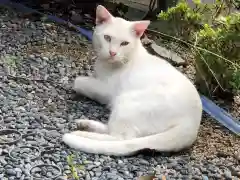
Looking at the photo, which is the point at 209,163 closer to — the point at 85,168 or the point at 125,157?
the point at 125,157

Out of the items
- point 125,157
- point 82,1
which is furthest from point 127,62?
point 82,1

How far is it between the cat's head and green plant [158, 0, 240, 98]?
551 mm

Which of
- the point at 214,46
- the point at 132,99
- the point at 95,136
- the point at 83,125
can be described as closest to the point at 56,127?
the point at 83,125

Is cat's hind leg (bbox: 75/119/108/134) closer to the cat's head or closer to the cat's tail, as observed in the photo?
the cat's tail

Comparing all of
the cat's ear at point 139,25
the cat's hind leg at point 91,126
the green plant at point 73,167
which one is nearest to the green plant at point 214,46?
the cat's ear at point 139,25

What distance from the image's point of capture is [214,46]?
11.6ft

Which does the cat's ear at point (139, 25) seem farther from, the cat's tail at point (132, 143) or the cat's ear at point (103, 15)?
the cat's tail at point (132, 143)

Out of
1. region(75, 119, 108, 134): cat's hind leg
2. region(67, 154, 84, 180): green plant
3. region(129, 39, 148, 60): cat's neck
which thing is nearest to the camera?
region(67, 154, 84, 180): green plant

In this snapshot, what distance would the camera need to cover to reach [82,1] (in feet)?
17.5

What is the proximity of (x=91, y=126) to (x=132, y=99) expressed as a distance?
A: 292 mm

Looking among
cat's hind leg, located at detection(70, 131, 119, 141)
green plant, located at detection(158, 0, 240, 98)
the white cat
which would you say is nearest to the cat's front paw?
the white cat

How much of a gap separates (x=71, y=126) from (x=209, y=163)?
838 millimetres

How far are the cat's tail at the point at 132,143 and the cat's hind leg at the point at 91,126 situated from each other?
0.79 ft

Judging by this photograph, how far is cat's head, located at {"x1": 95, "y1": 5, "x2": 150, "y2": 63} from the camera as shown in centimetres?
300
